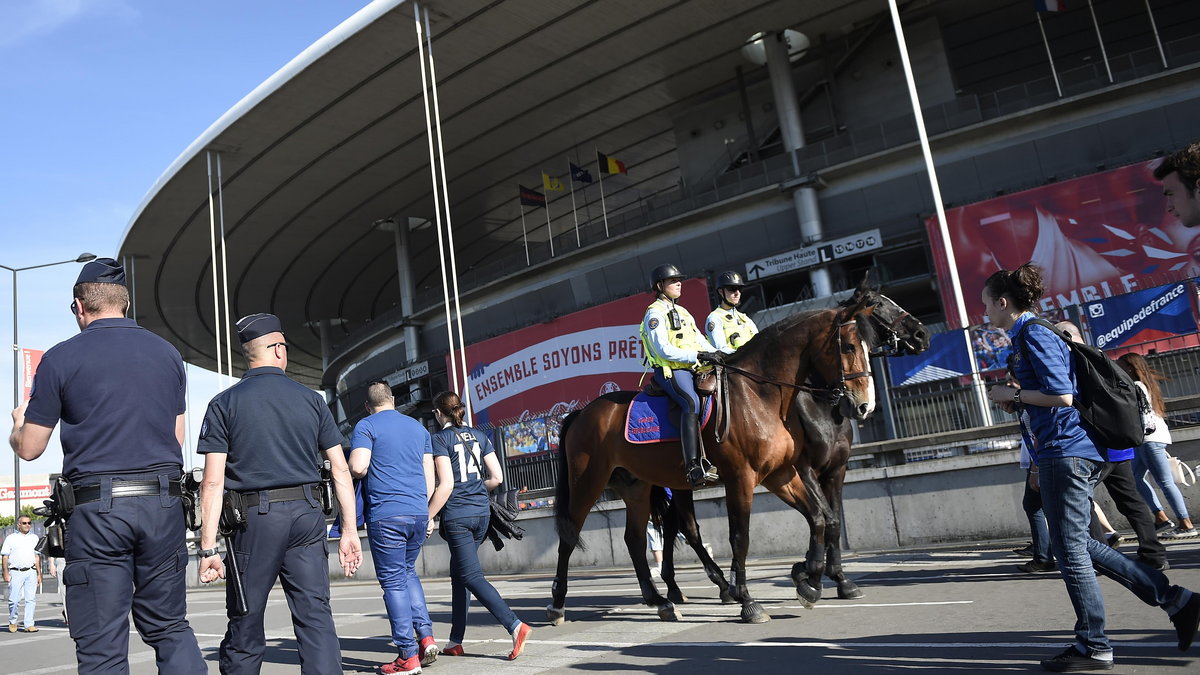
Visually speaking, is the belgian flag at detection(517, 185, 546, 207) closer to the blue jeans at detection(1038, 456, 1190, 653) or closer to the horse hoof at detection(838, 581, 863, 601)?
the horse hoof at detection(838, 581, 863, 601)

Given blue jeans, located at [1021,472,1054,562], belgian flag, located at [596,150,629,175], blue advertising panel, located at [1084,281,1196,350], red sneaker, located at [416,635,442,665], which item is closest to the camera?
red sneaker, located at [416,635,442,665]

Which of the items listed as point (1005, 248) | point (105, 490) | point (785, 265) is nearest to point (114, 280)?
point (105, 490)

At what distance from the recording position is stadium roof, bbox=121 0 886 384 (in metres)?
27.7

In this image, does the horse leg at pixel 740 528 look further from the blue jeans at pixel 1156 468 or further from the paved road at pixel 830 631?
the blue jeans at pixel 1156 468

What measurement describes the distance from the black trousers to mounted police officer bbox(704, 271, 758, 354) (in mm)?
3322

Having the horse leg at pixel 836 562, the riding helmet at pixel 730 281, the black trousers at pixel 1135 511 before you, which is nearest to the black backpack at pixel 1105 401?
the black trousers at pixel 1135 511

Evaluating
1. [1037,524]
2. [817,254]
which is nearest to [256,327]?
[1037,524]

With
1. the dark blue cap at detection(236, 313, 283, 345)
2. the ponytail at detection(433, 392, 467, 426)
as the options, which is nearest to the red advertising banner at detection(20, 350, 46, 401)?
the ponytail at detection(433, 392, 467, 426)

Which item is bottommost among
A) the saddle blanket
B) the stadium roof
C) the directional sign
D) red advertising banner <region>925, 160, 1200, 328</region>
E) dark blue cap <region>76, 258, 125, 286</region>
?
the saddle blanket

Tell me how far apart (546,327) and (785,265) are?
9089mm

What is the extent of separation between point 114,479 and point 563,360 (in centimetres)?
2728

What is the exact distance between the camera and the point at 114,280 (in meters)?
4.20

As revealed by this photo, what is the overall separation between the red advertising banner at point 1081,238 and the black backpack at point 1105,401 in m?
19.8

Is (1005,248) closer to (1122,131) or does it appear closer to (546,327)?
(1122,131)
